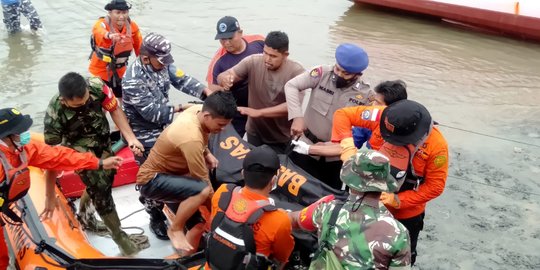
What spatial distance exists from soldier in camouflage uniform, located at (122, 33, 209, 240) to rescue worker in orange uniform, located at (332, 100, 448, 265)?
1212mm

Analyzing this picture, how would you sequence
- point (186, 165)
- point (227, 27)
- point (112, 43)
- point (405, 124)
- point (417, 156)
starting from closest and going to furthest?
point (405, 124)
point (417, 156)
point (186, 165)
point (227, 27)
point (112, 43)

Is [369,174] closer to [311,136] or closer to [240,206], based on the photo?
[240,206]

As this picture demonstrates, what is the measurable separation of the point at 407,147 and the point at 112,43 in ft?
11.2

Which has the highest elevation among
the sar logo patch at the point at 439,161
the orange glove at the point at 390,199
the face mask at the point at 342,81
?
the face mask at the point at 342,81

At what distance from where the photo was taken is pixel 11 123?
113 inches

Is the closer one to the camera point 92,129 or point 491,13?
point 92,129

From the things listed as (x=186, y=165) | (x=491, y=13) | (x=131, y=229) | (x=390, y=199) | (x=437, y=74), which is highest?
(x=186, y=165)

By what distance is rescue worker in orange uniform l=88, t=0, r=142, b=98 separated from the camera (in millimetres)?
5191

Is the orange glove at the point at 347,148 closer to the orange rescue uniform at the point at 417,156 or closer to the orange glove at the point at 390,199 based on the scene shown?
the orange rescue uniform at the point at 417,156

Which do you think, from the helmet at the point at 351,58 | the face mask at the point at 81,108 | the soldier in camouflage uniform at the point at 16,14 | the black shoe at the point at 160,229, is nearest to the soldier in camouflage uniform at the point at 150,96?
the black shoe at the point at 160,229

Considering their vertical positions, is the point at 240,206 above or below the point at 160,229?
above

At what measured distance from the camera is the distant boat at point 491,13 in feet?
34.1

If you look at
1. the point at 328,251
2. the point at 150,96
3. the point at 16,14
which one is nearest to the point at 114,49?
the point at 150,96

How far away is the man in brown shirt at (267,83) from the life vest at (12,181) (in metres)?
1.57
